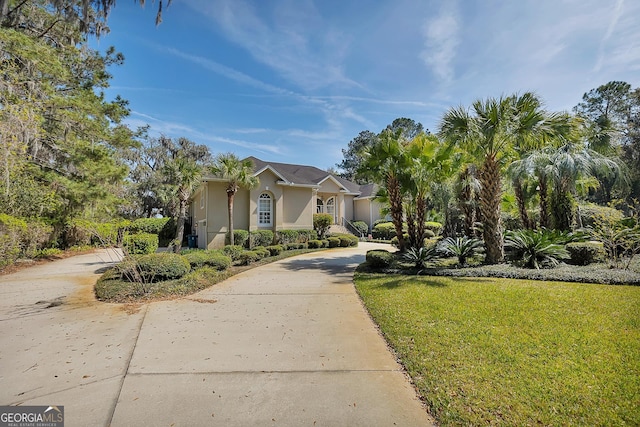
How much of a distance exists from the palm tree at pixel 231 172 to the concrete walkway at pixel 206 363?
9362 millimetres

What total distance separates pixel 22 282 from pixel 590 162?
21.4 m

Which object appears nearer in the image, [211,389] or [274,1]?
[211,389]

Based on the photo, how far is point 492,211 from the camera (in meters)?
9.55

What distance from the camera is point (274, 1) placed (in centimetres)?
930

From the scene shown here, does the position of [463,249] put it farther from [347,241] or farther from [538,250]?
[347,241]

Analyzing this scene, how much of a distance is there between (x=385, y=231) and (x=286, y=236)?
32.0 ft

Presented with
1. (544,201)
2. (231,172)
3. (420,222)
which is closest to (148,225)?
(231,172)

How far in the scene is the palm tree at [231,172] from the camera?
610 inches

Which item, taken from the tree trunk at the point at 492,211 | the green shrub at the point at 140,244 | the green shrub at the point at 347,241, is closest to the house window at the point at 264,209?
the green shrub at the point at 347,241

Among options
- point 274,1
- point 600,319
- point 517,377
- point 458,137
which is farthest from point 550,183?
point 274,1

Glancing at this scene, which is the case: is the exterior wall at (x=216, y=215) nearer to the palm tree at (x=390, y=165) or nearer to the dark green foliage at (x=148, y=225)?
the dark green foliage at (x=148, y=225)

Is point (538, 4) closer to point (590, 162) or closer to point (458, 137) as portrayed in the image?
point (458, 137)

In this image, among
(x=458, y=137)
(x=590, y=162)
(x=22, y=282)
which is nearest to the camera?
(x=22, y=282)

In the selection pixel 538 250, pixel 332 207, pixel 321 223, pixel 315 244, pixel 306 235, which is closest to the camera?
pixel 538 250
